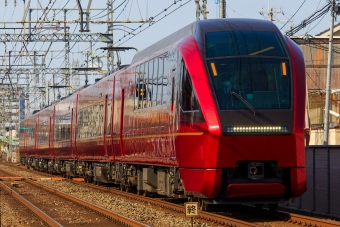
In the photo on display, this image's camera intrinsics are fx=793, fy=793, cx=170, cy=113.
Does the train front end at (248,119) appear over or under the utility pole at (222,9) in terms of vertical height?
under

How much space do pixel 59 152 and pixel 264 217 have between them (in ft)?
69.8

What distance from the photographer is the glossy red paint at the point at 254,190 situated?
1386 cm

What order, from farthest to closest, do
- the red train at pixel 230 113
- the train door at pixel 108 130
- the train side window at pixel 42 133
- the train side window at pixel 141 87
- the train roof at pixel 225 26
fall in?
the train side window at pixel 42 133 → the train door at pixel 108 130 → the train side window at pixel 141 87 → the train roof at pixel 225 26 → the red train at pixel 230 113

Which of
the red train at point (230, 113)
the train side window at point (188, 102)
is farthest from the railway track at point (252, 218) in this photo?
the train side window at point (188, 102)

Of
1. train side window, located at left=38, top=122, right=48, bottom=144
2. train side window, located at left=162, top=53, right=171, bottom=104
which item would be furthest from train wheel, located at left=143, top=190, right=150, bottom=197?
train side window, located at left=38, top=122, right=48, bottom=144

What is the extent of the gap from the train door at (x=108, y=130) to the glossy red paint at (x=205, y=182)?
327 inches

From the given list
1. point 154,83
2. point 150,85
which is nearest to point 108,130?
point 150,85

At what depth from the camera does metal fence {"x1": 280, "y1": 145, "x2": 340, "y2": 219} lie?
16328 mm

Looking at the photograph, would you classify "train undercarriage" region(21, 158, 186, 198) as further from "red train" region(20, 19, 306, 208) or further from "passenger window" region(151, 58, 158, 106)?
"passenger window" region(151, 58, 158, 106)

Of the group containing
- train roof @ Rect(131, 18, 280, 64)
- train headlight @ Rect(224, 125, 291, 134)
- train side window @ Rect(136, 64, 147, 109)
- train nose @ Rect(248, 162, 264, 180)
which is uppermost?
train roof @ Rect(131, 18, 280, 64)

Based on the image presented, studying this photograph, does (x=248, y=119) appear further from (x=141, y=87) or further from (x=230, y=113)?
(x=141, y=87)

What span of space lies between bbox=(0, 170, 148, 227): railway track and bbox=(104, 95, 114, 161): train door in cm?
174

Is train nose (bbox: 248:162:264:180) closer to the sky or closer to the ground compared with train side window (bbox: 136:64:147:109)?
closer to the ground

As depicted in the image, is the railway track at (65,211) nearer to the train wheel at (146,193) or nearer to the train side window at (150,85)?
the train wheel at (146,193)
